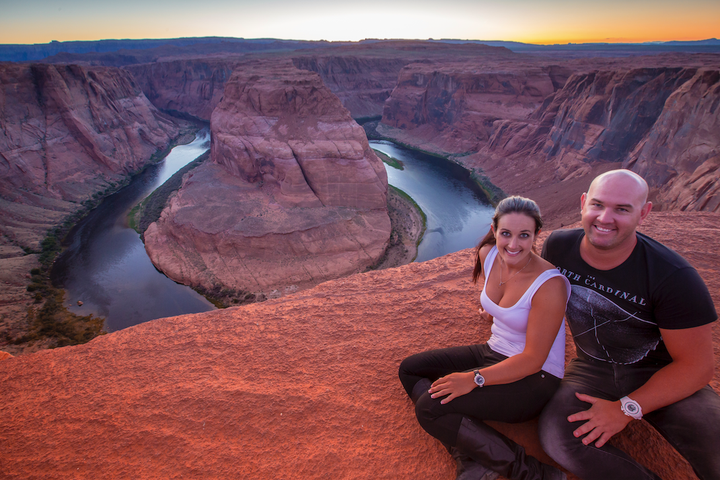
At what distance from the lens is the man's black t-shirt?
96.0 inches

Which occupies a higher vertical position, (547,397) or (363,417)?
(547,397)

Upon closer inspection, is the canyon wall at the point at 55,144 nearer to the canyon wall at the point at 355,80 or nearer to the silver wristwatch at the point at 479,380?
the silver wristwatch at the point at 479,380

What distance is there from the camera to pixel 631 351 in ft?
9.46

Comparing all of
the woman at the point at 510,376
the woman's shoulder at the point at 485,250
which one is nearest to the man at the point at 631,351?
the woman at the point at 510,376

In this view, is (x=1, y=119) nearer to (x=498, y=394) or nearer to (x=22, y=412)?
(x=22, y=412)

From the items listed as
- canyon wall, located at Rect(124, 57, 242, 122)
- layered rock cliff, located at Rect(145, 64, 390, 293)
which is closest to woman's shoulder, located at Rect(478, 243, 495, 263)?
layered rock cliff, located at Rect(145, 64, 390, 293)

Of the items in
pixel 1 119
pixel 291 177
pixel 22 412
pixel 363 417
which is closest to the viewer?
pixel 363 417

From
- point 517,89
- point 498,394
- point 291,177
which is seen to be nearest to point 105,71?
point 291,177

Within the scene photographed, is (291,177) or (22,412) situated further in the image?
(291,177)

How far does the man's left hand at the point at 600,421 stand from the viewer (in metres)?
2.54

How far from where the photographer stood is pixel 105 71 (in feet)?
157

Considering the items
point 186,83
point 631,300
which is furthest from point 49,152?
point 186,83

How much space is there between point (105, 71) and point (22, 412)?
59261 millimetres

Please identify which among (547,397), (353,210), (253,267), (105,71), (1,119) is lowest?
(253,267)
